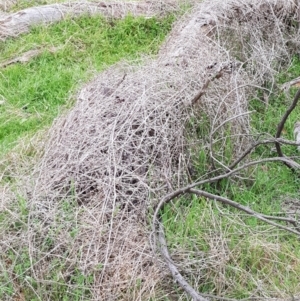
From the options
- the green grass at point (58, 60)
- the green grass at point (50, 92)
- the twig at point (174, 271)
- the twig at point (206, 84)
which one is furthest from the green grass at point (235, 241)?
the green grass at point (58, 60)

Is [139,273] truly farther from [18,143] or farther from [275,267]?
[18,143]

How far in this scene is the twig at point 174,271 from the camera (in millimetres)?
2430

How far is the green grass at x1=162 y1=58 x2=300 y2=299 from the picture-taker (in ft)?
8.91

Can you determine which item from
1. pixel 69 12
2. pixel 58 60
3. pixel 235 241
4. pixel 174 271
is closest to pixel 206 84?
pixel 235 241

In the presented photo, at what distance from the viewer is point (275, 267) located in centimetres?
283

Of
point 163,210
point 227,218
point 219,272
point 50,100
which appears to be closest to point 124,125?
point 163,210

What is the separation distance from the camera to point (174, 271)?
256cm

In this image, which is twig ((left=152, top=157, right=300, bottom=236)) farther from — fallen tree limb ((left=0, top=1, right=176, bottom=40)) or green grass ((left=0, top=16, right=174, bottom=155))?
fallen tree limb ((left=0, top=1, right=176, bottom=40))

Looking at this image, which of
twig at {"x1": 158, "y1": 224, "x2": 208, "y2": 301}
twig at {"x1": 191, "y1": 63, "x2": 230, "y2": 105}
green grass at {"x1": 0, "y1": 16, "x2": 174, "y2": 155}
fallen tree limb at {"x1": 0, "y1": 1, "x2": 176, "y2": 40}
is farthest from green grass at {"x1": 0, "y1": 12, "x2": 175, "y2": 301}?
twig at {"x1": 191, "y1": 63, "x2": 230, "y2": 105}

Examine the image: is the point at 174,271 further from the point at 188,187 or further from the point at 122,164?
the point at 122,164

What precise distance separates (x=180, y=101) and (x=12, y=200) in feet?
4.23

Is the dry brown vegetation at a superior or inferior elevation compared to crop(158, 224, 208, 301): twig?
superior

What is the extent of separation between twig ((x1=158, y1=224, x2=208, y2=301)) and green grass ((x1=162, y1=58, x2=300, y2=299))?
89 mm

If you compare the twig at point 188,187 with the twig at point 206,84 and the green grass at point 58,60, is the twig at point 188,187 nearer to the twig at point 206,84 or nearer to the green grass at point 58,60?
the twig at point 206,84
